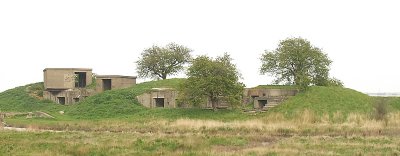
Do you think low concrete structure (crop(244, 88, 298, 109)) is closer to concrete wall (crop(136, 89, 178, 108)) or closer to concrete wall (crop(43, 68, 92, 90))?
concrete wall (crop(136, 89, 178, 108))

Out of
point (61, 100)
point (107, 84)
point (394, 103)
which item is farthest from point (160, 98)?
point (394, 103)

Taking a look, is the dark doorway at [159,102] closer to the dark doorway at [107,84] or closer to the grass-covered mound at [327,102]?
the dark doorway at [107,84]

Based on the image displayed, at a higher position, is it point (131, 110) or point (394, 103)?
point (394, 103)

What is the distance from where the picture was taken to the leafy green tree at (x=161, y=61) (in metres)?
78.6

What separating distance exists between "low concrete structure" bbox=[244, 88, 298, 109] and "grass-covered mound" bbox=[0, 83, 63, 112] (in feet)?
85.9

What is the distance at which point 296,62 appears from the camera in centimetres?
5916

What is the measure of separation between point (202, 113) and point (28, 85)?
38.8m

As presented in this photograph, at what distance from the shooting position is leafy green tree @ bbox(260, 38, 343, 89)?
59.1 metres

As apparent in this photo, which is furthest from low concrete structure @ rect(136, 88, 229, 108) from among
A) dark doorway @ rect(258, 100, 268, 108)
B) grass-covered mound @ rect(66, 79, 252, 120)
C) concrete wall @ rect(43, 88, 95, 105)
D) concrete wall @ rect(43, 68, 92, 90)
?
concrete wall @ rect(43, 68, 92, 90)

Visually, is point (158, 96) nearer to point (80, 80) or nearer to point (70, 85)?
point (70, 85)

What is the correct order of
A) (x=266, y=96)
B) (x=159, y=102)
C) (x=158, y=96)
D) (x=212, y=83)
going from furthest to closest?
(x=159, y=102), (x=158, y=96), (x=266, y=96), (x=212, y=83)

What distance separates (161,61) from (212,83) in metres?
30.6

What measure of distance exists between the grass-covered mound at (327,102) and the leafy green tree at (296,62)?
17.2ft

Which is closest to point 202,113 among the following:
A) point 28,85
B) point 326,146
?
point 326,146
